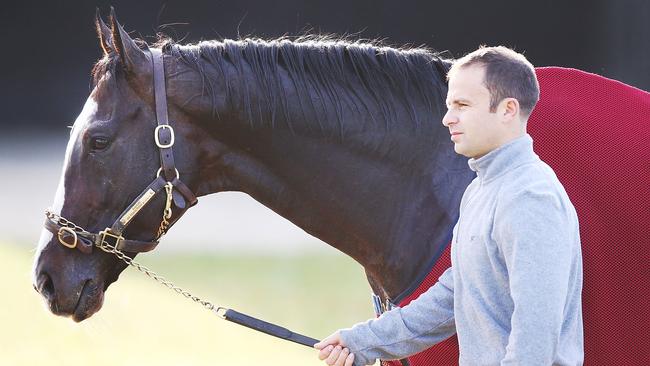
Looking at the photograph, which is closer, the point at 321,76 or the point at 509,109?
the point at 509,109

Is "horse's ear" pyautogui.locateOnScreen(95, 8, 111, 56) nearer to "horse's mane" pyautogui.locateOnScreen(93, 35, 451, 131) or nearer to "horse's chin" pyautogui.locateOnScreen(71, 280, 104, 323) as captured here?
"horse's mane" pyautogui.locateOnScreen(93, 35, 451, 131)

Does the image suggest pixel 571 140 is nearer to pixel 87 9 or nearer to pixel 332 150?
pixel 332 150

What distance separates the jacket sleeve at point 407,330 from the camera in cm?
221

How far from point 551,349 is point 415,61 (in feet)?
3.77

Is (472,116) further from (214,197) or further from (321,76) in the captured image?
(214,197)

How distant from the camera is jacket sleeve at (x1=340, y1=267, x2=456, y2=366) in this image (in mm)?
2207

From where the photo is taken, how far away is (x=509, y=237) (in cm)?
185

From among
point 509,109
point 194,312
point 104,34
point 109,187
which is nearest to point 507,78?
point 509,109

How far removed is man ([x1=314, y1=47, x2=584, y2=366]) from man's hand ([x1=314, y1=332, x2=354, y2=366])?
0.29 m

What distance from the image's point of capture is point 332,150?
105 inches

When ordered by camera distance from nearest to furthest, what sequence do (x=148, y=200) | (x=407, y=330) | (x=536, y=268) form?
(x=536, y=268)
(x=407, y=330)
(x=148, y=200)

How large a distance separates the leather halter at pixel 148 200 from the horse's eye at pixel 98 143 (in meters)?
0.13

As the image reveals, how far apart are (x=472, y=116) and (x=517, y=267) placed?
312mm

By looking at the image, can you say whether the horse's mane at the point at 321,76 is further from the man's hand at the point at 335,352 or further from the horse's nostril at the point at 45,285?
the man's hand at the point at 335,352
